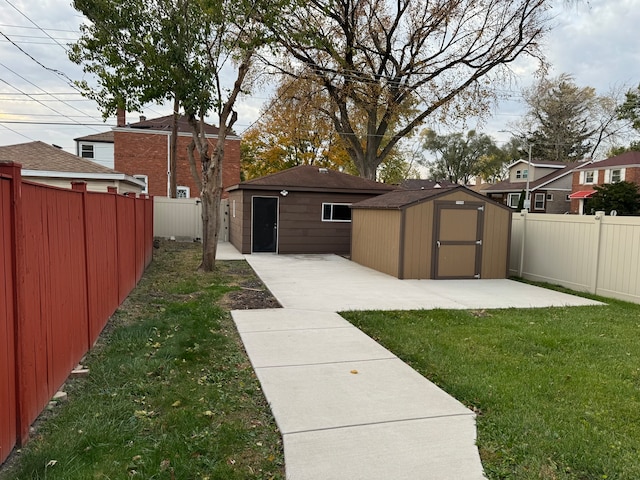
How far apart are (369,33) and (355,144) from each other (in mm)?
5230

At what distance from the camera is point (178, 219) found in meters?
18.3

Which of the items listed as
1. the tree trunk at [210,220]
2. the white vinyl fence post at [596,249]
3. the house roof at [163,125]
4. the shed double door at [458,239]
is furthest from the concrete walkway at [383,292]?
the house roof at [163,125]

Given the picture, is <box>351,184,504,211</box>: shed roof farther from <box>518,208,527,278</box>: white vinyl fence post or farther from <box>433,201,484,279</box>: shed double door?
<box>518,208,527,278</box>: white vinyl fence post

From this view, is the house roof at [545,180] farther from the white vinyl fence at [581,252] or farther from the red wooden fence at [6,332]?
the red wooden fence at [6,332]

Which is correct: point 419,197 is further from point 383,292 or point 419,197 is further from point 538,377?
point 538,377

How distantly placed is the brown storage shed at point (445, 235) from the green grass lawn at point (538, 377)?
10.8 ft

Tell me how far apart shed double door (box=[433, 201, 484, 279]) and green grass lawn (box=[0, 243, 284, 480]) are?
607cm

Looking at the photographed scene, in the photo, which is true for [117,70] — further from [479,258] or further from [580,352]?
[580,352]

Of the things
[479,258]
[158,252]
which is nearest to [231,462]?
[479,258]

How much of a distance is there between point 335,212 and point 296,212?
4.57ft

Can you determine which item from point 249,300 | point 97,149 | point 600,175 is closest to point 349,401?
point 249,300

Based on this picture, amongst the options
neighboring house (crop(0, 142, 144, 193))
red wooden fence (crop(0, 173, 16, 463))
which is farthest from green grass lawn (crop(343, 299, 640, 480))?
neighboring house (crop(0, 142, 144, 193))

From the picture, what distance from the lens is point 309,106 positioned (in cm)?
2189

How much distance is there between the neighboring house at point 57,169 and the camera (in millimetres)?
13463
